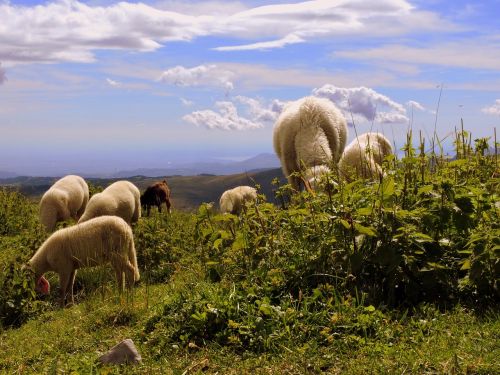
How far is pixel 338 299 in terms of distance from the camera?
4.21 metres

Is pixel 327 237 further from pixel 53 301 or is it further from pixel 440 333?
pixel 53 301

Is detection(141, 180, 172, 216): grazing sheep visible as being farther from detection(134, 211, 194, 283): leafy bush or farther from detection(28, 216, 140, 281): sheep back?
detection(28, 216, 140, 281): sheep back

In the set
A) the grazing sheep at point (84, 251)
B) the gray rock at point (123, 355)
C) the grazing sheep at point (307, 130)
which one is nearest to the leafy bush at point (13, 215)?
the grazing sheep at point (84, 251)

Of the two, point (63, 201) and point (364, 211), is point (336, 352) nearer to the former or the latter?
point (364, 211)

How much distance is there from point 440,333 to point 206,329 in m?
1.86

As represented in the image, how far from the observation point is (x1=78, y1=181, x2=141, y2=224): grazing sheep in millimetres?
12750

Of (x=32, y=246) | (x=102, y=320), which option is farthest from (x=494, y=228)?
(x=32, y=246)

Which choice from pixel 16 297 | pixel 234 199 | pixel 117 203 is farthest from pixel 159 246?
pixel 234 199

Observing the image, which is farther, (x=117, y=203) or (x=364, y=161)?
(x=117, y=203)

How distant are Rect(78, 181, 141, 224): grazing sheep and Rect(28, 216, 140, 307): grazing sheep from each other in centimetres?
374

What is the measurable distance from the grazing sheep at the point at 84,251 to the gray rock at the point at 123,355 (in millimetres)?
4181

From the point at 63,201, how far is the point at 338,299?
1260 cm

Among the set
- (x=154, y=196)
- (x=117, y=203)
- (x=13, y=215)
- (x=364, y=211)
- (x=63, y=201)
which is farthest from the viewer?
(x=154, y=196)

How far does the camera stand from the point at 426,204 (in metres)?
4.59
